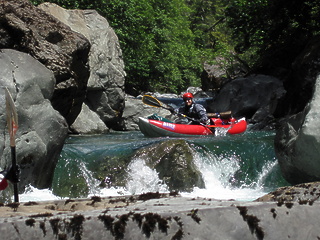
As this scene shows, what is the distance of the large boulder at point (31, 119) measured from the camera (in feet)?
21.2

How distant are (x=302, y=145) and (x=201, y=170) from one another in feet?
9.72

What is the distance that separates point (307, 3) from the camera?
56.5ft

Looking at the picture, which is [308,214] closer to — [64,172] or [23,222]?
[23,222]

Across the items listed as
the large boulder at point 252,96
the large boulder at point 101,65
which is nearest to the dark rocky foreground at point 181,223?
the large boulder at point 101,65

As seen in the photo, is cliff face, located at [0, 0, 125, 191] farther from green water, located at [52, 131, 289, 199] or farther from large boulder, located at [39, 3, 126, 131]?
green water, located at [52, 131, 289, 199]

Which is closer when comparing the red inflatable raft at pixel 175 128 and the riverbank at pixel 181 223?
the riverbank at pixel 181 223

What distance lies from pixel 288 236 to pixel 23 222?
3.37 ft

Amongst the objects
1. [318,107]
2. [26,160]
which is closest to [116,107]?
[26,160]

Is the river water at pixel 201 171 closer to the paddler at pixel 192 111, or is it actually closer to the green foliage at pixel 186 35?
the paddler at pixel 192 111

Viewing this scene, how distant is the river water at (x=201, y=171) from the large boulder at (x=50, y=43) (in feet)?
3.50

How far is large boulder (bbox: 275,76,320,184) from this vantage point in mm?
5883

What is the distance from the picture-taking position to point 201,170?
8.84 meters

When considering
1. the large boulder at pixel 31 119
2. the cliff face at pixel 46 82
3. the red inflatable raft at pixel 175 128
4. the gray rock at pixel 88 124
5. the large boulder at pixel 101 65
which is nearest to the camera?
the large boulder at pixel 31 119

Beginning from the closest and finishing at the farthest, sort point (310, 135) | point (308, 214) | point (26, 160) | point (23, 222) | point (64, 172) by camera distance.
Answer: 1. point (23, 222)
2. point (308, 214)
3. point (310, 135)
4. point (26, 160)
5. point (64, 172)
